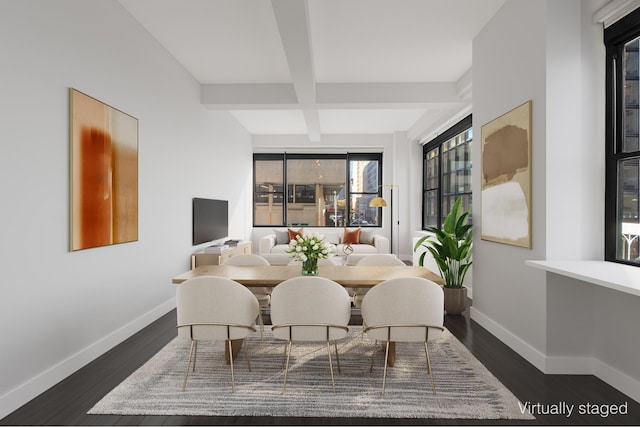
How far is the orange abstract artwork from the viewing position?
274 cm

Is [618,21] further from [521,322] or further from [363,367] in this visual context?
[363,367]

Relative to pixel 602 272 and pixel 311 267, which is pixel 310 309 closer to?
pixel 311 267

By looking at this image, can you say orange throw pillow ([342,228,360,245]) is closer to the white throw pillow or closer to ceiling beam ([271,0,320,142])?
the white throw pillow

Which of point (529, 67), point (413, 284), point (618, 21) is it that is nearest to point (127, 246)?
point (413, 284)

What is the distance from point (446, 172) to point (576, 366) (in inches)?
172

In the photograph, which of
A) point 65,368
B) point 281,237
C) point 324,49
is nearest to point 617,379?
point 65,368

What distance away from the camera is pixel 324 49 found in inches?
163

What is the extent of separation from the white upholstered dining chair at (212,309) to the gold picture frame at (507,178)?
88.8 inches

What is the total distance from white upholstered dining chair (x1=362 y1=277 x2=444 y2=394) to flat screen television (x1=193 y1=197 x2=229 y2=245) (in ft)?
11.2

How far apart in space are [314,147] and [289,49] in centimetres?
540

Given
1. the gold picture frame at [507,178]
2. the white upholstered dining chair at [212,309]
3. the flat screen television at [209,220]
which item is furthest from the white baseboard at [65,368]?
the gold picture frame at [507,178]

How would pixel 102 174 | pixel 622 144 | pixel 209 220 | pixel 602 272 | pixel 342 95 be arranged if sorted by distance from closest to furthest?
pixel 602 272
pixel 622 144
pixel 102 174
pixel 342 95
pixel 209 220

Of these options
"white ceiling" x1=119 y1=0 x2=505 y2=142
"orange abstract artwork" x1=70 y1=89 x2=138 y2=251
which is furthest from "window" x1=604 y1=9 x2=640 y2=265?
"orange abstract artwork" x1=70 y1=89 x2=138 y2=251

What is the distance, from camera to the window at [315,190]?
9.24 metres
